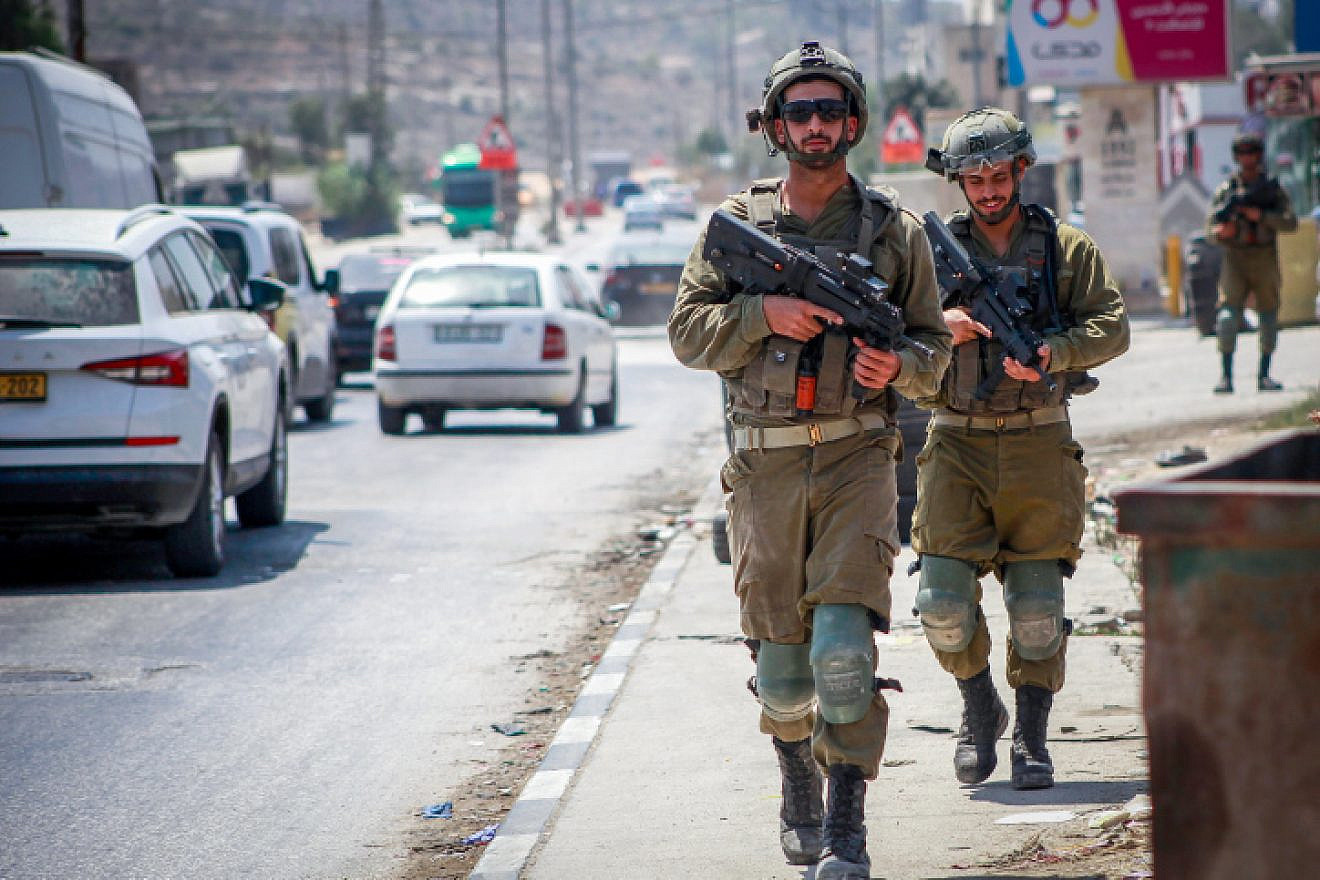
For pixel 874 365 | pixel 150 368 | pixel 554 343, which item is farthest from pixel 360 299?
pixel 874 365

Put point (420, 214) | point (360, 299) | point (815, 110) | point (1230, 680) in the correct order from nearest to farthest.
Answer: point (1230, 680), point (815, 110), point (360, 299), point (420, 214)

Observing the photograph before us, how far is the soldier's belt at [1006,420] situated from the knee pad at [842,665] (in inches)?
46.3

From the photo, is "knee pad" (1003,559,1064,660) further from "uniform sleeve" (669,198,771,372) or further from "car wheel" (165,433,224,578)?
"car wheel" (165,433,224,578)

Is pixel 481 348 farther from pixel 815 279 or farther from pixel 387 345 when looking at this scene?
pixel 815 279

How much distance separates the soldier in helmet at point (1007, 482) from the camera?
5.48 metres

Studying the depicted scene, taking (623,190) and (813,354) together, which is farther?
(623,190)

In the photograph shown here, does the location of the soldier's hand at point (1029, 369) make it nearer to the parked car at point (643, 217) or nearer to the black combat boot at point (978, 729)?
the black combat boot at point (978, 729)

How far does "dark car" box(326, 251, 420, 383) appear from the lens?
75.2 feet

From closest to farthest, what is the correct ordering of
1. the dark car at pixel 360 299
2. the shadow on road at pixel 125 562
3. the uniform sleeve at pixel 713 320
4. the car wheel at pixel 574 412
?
the uniform sleeve at pixel 713 320 < the shadow on road at pixel 125 562 < the car wheel at pixel 574 412 < the dark car at pixel 360 299

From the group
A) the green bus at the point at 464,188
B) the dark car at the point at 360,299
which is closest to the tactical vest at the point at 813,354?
the dark car at the point at 360,299

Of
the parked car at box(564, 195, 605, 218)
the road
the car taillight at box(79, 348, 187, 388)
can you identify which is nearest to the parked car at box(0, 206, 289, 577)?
the car taillight at box(79, 348, 187, 388)

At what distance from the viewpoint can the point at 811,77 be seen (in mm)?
4766

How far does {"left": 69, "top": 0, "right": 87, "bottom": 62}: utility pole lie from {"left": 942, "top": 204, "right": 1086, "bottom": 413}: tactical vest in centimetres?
2553

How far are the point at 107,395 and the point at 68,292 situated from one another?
571 mm
